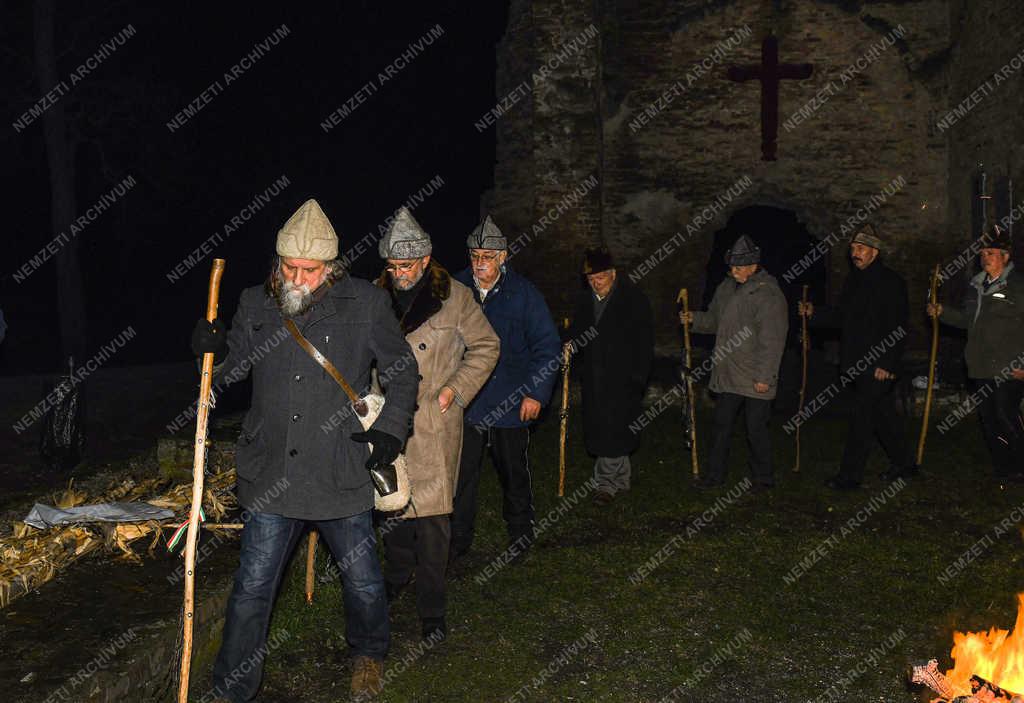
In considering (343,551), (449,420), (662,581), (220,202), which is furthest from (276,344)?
(220,202)

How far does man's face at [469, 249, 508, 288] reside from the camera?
595 cm

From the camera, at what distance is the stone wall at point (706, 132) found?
1361 cm

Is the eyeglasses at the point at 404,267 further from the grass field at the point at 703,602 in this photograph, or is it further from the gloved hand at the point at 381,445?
the grass field at the point at 703,602

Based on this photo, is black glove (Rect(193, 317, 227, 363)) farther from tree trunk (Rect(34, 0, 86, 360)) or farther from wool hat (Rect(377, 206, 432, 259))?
tree trunk (Rect(34, 0, 86, 360))

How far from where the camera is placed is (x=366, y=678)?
429 centimetres

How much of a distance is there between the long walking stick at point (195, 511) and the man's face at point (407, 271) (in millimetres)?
1091

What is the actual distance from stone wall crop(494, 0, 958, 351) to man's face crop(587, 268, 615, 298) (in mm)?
6202

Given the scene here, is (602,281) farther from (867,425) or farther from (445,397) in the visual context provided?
(445,397)

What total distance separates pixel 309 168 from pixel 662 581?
23.6 m

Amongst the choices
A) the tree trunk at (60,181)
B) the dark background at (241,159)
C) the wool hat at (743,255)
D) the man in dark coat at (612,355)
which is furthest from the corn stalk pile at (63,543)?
the dark background at (241,159)

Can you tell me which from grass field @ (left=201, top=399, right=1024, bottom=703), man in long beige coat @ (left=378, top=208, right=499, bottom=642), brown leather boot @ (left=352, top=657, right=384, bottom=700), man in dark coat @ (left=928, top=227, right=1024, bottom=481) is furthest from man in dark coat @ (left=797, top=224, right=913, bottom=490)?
brown leather boot @ (left=352, top=657, right=384, bottom=700)

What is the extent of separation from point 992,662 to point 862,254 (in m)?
4.55

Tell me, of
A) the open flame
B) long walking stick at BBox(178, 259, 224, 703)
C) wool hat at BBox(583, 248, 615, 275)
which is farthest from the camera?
wool hat at BBox(583, 248, 615, 275)

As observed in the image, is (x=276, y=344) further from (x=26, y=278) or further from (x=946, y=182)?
(x=26, y=278)
